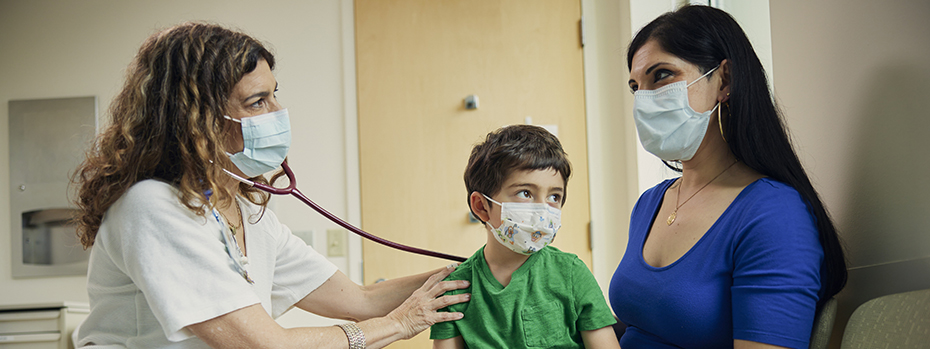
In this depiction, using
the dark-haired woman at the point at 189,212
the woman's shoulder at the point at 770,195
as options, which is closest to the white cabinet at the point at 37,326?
the dark-haired woman at the point at 189,212

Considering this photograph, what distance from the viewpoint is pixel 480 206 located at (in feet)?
4.37

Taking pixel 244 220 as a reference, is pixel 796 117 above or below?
above

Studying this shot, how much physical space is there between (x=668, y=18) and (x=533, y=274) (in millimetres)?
610

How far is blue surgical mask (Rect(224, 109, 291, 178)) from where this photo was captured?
1.26m

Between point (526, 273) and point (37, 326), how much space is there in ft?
7.71

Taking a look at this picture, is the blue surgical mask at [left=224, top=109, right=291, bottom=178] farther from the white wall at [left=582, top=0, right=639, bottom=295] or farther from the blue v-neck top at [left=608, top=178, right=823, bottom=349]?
the white wall at [left=582, top=0, right=639, bottom=295]

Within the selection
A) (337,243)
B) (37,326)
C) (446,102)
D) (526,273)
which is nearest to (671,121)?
(526,273)

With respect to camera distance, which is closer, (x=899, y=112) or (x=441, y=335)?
(x=899, y=112)

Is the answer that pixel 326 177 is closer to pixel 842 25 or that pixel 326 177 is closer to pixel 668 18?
pixel 668 18

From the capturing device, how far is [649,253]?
1.26 meters

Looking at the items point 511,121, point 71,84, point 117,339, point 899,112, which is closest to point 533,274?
point 899,112

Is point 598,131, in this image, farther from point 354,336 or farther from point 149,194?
point 149,194

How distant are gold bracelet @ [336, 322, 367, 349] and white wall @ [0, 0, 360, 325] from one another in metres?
1.50

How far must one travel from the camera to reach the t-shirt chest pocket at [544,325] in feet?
3.94
